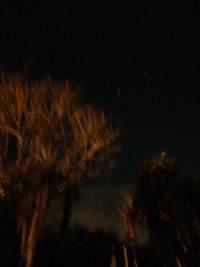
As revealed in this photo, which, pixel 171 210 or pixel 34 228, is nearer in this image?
pixel 34 228

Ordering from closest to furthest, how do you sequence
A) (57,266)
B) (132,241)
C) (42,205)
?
(42,205)
(57,266)
(132,241)

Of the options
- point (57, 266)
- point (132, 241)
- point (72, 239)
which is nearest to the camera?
point (57, 266)

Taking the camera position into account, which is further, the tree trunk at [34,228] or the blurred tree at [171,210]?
the blurred tree at [171,210]

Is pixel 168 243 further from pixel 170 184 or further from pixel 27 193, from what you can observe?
pixel 27 193

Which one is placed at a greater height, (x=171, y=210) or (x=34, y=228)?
(x=171, y=210)

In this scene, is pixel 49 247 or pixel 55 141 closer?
pixel 55 141

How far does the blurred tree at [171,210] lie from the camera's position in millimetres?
14133

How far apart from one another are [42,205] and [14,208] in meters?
2.64

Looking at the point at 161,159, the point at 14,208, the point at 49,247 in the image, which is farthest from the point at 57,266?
the point at 161,159

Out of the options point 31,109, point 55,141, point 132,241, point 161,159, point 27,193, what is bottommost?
point 132,241

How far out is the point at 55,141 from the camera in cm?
1614

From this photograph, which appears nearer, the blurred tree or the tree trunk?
the tree trunk

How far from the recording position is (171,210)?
47.3ft

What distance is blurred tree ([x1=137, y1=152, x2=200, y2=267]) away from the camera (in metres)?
14.1
